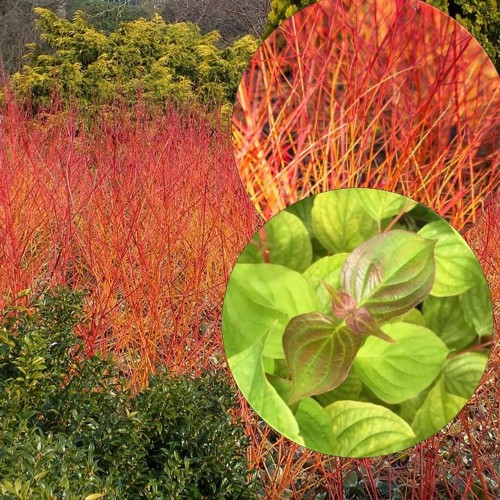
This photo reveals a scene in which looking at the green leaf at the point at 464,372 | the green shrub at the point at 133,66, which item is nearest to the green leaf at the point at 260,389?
the green leaf at the point at 464,372

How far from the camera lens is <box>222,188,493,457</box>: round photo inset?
3.27 feet

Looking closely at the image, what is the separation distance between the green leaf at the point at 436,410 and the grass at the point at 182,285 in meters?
0.57

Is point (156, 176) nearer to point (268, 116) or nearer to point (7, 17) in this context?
point (268, 116)

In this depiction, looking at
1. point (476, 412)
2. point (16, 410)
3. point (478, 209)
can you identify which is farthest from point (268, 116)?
point (476, 412)

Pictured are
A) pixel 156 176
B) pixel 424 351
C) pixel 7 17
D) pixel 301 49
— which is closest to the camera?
pixel 424 351

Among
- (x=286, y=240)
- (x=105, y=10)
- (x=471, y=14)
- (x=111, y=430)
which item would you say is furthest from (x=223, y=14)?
(x=286, y=240)

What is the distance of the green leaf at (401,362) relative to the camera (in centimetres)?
103

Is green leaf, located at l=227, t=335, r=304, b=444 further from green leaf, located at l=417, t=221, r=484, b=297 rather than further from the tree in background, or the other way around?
the tree in background

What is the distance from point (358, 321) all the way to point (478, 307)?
0.19m

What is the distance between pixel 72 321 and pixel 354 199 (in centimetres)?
98

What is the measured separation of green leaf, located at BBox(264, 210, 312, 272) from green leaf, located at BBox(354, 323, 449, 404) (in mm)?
168

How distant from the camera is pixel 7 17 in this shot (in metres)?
12.2

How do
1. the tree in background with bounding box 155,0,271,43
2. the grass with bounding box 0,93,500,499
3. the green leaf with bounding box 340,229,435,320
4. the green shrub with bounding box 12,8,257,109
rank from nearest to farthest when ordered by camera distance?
1. the green leaf with bounding box 340,229,435,320
2. the grass with bounding box 0,93,500,499
3. the green shrub with bounding box 12,8,257,109
4. the tree in background with bounding box 155,0,271,43

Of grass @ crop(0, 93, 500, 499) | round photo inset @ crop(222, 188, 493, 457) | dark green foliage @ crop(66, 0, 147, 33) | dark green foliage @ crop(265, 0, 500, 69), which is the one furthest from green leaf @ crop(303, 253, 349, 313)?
dark green foliage @ crop(66, 0, 147, 33)
